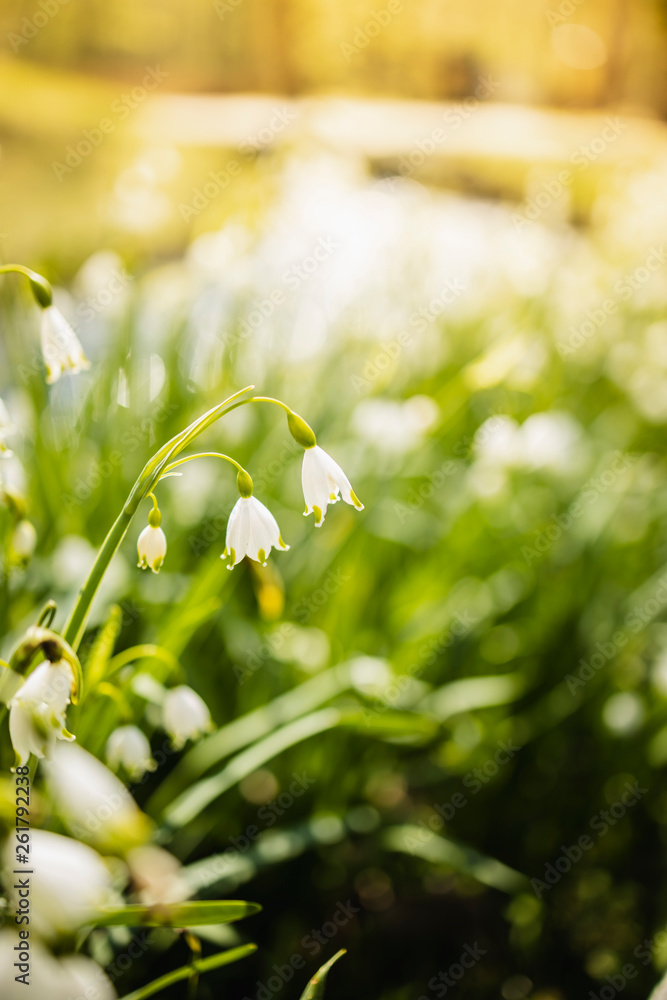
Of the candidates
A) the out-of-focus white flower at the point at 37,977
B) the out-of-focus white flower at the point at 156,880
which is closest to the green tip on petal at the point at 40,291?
the out-of-focus white flower at the point at 37,977

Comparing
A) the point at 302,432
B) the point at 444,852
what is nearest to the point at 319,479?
the point at 302,432

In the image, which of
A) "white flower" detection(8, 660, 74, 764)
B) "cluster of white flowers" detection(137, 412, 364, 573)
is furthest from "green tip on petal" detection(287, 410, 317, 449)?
"white flower" detection(8, 660, 74, 764)

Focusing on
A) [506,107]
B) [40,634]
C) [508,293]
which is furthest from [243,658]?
[506,107]

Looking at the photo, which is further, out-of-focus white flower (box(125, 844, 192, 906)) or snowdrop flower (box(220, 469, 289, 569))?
out-of-focus white flower (box(125, 844, 192, 906))

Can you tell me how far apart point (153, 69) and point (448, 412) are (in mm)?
6555

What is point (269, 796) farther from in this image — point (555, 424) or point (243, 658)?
point (555, 424)

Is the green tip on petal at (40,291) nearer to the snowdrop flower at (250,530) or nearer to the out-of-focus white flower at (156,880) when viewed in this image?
the snowdrop flower at (250,530)

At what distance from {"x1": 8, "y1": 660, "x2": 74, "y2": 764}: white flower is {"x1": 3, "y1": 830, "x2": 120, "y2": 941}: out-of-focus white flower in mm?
100

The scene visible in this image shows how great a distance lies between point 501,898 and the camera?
1625 mm

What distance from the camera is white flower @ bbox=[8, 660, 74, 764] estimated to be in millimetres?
590

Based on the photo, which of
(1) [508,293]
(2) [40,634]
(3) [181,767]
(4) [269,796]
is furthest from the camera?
(1) [508,293]

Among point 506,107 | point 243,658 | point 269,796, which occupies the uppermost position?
point 506,107

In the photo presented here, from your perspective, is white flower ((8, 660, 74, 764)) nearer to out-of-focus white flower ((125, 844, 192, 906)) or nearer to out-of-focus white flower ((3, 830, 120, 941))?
out-of-focus white flower ((3, 830, 120, 941))

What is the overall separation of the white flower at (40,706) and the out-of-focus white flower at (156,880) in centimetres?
45
